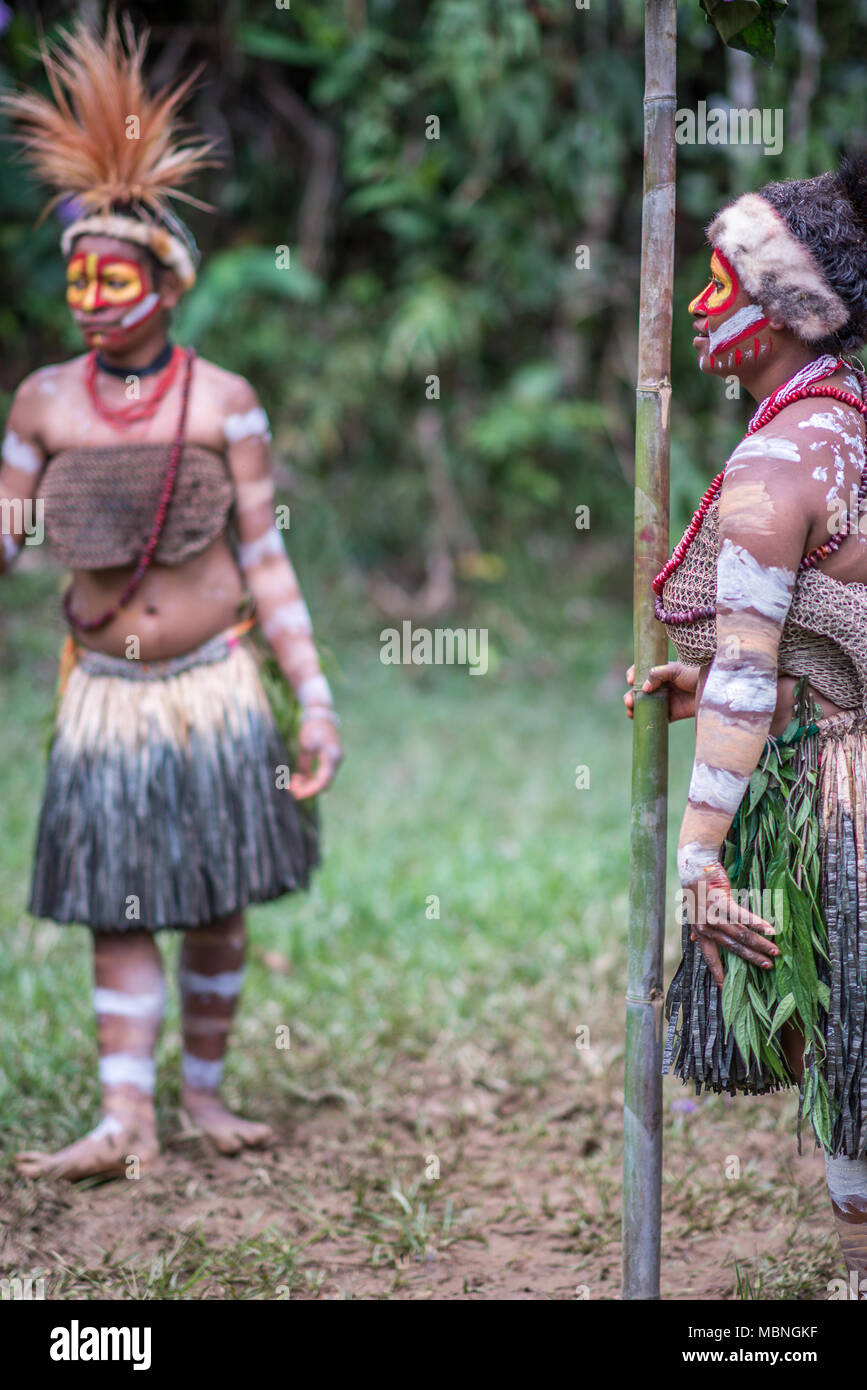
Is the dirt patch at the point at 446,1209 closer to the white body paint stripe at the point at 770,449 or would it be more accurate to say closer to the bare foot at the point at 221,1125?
the bare foot at the point at 221,1125

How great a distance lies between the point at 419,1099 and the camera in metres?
3.29

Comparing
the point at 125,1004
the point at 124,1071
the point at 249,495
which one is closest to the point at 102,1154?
the point at 124,1071

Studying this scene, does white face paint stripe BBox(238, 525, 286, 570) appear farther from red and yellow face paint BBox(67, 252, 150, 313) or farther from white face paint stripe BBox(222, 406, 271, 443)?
red and yellow face paint BBox(67, 252, 150, 313)

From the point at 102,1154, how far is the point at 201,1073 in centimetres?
35

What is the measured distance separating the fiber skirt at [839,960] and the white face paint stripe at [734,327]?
588 millimetres

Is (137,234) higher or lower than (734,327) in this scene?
higher

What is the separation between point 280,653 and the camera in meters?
2.93

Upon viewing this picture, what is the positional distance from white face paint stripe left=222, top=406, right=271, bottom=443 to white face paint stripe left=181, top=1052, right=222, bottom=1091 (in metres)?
1.39

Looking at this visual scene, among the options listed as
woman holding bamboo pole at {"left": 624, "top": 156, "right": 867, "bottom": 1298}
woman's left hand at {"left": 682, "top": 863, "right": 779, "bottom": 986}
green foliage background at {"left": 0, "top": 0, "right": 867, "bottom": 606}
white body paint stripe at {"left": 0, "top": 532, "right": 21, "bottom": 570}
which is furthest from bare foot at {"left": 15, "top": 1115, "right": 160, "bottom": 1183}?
green foliage background at {"left": 0, "top": 0, "right": 867, "bottom": 606}

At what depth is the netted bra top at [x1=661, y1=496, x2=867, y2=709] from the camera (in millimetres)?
1912

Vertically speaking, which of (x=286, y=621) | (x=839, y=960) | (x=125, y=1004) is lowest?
(x=125, y=1004)

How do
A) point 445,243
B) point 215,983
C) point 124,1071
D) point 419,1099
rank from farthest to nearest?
point 445,243 < point 419,1099 < point 215,983 < point 124,1071

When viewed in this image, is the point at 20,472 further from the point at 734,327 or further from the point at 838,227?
the point at 838,227
